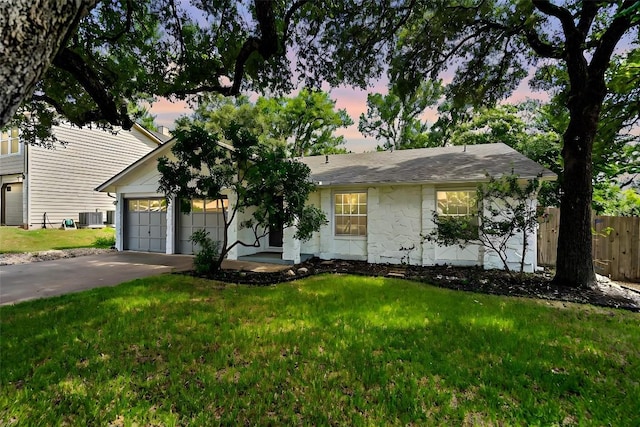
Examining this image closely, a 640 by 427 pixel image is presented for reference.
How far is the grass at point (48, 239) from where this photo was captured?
12945mm

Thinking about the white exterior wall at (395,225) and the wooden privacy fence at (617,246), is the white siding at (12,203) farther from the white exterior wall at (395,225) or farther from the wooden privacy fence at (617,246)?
the wooden privacy fence at (617,246)

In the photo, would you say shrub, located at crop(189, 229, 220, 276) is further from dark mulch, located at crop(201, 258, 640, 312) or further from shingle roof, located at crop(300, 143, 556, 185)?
shingle roof, located at crop(300, 143, 556, 185)

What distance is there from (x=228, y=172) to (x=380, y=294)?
476 centimetres

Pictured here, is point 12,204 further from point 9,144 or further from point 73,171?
point 73,171

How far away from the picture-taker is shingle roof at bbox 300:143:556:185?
346 inches

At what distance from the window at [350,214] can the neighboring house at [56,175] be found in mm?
11883

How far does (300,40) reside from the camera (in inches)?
338

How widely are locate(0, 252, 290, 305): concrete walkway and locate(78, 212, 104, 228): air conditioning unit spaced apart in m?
8.02

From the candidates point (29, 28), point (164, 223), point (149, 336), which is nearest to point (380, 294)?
point (149, 336)

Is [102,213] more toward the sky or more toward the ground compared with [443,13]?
more toward the ground

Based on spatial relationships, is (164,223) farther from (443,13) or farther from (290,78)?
(443,13)

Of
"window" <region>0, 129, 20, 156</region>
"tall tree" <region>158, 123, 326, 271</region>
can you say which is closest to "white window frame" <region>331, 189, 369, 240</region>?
"tall tree" <region>158, 123, 326, 271</region>

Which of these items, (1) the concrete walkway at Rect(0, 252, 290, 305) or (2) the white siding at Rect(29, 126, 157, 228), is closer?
(1) the concrete walkway at Rect(0, 252, 290, 305)

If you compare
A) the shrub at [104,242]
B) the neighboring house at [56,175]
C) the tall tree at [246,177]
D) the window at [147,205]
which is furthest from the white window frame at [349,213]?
the neighboring house at [56,175]
